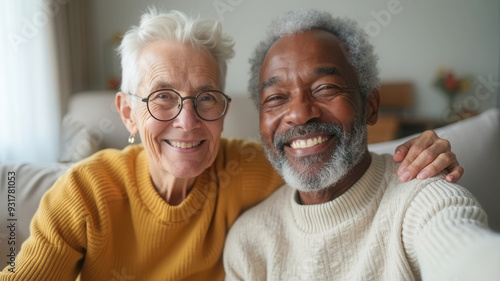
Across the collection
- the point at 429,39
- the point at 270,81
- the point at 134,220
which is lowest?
the point at 134,220

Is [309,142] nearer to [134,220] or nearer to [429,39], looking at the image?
[134,220]

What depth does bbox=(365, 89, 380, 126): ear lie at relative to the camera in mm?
1295

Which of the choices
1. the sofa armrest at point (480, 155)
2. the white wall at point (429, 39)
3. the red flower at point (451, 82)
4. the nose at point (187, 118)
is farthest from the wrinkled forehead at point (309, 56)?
the red flower at point (451, 82)

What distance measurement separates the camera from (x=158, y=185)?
1396mm

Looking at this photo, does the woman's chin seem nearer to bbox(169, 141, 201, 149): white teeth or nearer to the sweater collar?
bbox(169, 141, 201, 149): white teeth

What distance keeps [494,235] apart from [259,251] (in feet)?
2.52

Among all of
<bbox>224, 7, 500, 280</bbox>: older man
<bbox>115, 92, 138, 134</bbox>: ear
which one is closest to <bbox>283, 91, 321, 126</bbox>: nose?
<bbox>224, 7, 500, 280</bbox>: older man

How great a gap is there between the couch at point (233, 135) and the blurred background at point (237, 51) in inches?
13.7

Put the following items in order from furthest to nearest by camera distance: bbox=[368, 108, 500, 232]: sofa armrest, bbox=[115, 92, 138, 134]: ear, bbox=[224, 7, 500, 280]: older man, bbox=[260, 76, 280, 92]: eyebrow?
1. bbox=[368, 108, 500, 232]: sofa armrest
2. bbox=[115, 92, 138, 134]: ear
3. bbox=[260, 76, 280, 92]: eyebrow
4. bbox=[224, 7, 500, 280]: older man

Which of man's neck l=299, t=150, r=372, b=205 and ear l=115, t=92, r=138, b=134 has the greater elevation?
ear l=115, t=92, r=138, b=134

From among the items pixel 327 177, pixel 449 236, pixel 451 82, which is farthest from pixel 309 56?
pixel 451 82

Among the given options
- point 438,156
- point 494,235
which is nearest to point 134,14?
point 438,156

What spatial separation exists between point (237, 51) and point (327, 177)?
6.32 ft

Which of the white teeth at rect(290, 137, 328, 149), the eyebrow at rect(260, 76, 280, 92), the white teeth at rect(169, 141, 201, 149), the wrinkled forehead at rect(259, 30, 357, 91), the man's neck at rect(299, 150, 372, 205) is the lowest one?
the man's neck at rect(299, 150, 372, 205)
